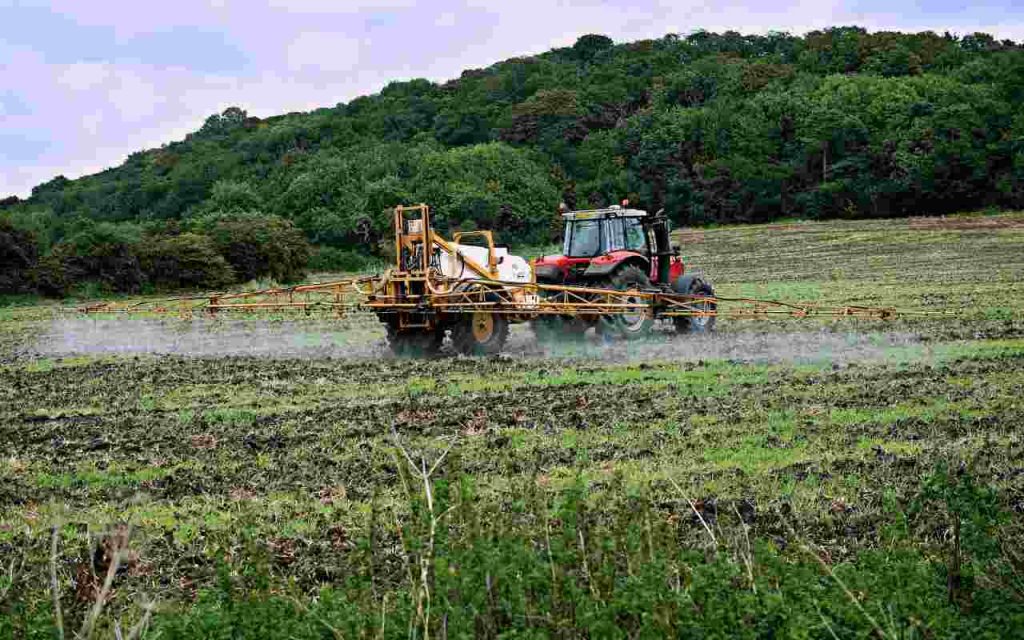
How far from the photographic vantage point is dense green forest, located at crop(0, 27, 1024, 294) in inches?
2419

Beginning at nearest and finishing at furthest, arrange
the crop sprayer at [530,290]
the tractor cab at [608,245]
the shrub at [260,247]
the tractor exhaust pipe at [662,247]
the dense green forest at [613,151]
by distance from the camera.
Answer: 1. the crop sprayer at [530,290]
2. the tractor cab at [608,245]
3. the tractor exhaust pipe at [662,247]
4. the shrub at [260,247]
5. the dense green forest at [613,151]

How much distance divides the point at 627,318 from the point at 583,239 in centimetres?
150

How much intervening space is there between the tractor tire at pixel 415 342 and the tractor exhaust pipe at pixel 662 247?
352cm

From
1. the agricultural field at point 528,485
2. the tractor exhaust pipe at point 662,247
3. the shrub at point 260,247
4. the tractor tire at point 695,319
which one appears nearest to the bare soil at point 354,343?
the agricultural field at point 528,485

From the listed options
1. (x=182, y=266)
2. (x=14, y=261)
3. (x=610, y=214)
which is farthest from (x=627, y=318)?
(x=14, y=261)

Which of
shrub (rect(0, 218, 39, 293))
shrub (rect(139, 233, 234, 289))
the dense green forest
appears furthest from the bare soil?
the dense green forest

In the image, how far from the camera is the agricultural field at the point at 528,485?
4.32 metres

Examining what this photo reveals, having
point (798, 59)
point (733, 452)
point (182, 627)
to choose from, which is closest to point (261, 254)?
point (733, 452)

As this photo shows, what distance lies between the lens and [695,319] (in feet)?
58.0

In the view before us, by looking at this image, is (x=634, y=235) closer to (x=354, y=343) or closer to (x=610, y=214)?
(x=610, y=214)

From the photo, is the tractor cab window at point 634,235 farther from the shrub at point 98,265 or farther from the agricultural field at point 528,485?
the shrub at point 98,265

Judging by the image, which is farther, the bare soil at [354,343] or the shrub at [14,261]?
the shrub at [14,261]

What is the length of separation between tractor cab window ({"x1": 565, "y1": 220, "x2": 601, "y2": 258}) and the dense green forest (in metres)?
24.3

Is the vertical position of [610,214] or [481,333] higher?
[610,214]
